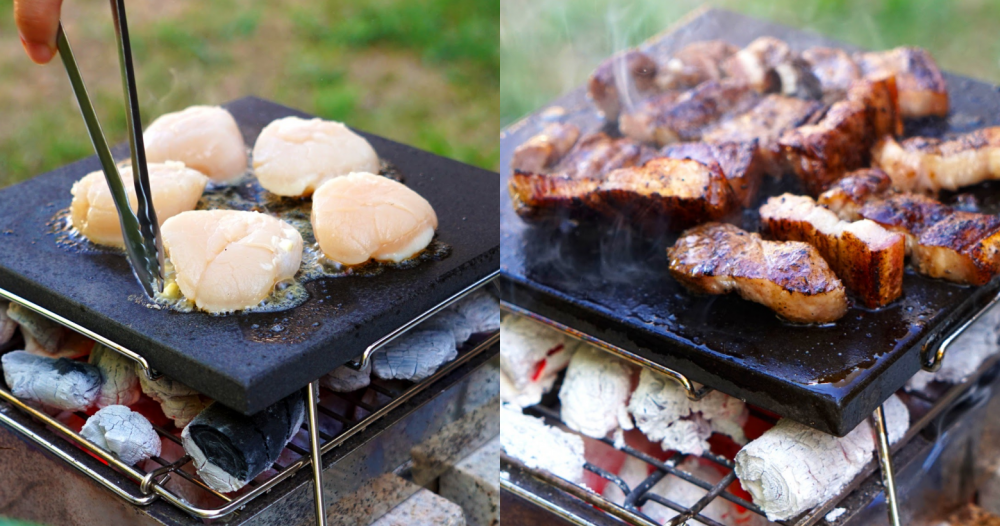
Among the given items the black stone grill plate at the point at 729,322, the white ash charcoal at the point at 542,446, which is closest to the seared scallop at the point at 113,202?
the black stone grill plate at the point at 729,322

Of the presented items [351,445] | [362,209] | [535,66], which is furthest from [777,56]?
[351,445]

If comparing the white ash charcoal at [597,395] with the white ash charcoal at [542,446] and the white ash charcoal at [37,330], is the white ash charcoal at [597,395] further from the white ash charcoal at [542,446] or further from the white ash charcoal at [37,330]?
the white ash charcoal at [37,330]

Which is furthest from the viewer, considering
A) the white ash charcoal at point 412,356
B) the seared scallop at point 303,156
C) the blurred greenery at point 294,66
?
the blurred greenery at point 294,66

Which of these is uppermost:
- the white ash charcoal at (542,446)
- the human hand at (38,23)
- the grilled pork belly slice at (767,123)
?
the human hand at (38,23)

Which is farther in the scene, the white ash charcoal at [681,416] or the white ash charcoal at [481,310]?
the white ash charcoal at [481,310]

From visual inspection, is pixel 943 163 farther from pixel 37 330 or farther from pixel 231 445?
pixel 37 330

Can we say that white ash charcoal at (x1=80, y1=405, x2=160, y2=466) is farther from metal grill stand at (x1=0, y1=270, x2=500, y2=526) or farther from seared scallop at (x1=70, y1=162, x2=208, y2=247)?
seared scallop at (x1=70, y1=162, x2=208, y2=247)

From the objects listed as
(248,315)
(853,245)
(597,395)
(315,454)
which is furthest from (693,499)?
(248,315)

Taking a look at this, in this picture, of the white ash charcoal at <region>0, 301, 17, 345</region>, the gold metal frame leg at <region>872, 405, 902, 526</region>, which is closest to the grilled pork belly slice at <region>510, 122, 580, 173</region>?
the gold metal frame leg at <region>872, 405, 902, 526</region>
